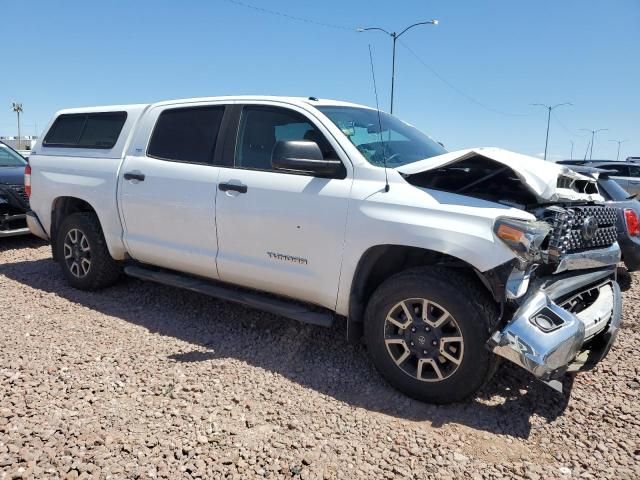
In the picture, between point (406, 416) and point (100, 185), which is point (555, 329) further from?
point (100, 185)

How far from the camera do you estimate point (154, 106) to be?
4613mm

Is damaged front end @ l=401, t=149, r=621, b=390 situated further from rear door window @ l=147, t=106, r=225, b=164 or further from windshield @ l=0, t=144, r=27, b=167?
windshield @ l=0, t=144, r=27, b=167

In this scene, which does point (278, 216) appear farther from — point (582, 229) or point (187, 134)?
point (582, 229)

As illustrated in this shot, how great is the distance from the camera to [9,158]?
26.2ft

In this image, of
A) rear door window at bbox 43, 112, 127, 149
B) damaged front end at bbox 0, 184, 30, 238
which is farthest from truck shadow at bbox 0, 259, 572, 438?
damaged front end at bbox 0, 184, 30, 238

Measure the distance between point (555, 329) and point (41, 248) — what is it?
703cm

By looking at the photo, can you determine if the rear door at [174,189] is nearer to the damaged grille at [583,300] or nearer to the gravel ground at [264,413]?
the gravel ground at [264,413]

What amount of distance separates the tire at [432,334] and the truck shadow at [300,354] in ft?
0.57

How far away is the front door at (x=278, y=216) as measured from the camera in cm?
329

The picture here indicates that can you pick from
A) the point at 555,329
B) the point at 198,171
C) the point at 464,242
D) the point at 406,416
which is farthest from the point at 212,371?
the point at 555,329

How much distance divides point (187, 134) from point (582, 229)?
3170mm

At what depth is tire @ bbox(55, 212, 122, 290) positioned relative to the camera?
4.80 m

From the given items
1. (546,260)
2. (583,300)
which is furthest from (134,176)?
(583,300)

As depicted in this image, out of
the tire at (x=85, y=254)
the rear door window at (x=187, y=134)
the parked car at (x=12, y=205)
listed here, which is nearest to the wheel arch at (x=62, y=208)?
the tire at (x=85, y=254)
